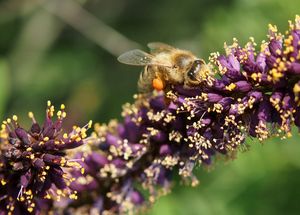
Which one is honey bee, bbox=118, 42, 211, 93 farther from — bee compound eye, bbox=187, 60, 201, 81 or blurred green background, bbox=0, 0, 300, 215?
blurred green background, bbox=0, 0, 300, 215

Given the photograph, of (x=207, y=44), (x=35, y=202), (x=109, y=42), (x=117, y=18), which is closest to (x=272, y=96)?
(x=35, y=202)

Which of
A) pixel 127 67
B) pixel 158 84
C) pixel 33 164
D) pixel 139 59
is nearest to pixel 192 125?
pixel 158 84

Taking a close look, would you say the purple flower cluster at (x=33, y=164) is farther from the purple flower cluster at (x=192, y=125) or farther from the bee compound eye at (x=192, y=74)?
the bee compound eye at (x=192, y=74)

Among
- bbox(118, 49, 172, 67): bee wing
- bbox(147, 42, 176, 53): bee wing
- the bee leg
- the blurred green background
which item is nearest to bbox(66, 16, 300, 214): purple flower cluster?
the bee leg

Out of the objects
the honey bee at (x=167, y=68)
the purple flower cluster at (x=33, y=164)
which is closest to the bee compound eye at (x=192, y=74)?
the honey bee at (x=167, y=68)

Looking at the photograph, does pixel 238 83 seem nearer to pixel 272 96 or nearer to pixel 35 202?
pixel 272 96
